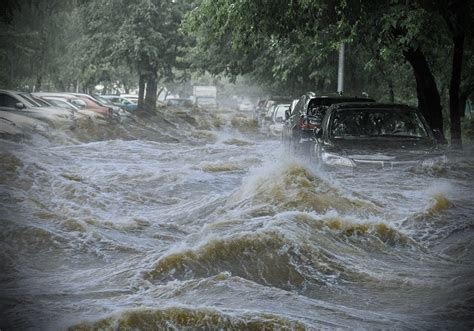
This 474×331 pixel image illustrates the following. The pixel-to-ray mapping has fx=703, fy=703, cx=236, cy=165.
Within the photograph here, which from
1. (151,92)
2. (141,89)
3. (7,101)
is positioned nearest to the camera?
(7,101)

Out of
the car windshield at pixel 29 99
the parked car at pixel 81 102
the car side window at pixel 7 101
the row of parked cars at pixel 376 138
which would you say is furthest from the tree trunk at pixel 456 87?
the car side window at pixel 7 101

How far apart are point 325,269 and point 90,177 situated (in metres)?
5.82

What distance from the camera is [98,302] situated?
18.0 feet

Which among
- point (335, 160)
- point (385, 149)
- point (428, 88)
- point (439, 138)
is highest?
point (428, 88)

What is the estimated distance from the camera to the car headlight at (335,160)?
985 centimetres

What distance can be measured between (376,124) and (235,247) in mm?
4776

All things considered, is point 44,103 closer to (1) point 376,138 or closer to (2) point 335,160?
(2) point 335,160

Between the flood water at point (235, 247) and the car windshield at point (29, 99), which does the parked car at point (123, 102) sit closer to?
the flood water at point (235, 247)

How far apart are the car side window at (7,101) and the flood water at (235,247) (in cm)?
91

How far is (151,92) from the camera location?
26.0 m

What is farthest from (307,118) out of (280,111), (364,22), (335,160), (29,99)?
(280,111)

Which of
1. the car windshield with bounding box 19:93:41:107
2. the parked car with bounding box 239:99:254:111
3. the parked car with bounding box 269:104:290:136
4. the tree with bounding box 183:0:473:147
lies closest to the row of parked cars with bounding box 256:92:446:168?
the tree with bounding box 183:0:473:147

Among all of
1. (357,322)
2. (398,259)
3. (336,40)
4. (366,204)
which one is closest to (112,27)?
(336,40)

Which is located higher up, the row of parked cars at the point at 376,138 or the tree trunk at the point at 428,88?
the tree trunk at the point at 428,88
